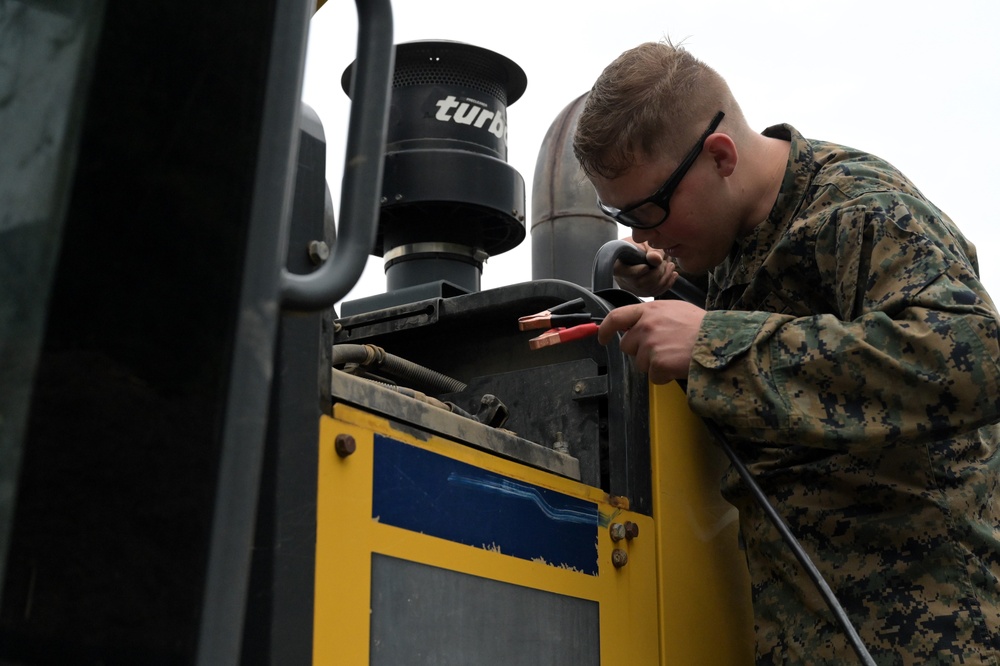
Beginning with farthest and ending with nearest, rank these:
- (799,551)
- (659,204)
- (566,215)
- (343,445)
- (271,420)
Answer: (566,215)
(659,204)
(799,551)
(343,445)
(271,420)

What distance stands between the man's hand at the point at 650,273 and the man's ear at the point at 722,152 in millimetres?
328

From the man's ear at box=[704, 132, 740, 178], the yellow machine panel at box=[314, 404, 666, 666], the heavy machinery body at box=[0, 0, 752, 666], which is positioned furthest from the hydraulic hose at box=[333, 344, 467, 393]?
the man's ear at box=[704, 132, 740, 178]

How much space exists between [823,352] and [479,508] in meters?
0.52

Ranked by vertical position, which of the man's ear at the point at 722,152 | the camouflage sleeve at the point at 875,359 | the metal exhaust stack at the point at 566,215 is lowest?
the camouflage sleeve at the point at 875,359

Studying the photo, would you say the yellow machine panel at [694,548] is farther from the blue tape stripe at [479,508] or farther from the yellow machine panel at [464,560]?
the blue tape stripe at [479,508]

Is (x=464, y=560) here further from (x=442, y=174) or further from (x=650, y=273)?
(x=442, y=174)

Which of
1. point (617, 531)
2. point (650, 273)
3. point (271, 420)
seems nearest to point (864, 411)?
point (617, 531)

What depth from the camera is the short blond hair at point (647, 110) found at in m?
1.88

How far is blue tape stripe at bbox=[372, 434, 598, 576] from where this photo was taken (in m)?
1.43

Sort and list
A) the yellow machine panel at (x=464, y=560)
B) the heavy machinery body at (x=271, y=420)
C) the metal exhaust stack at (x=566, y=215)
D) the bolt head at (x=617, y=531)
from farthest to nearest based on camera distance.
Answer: the metal exhaust stack at (x=566, y=215)
the bolt head at (x=617, y=531)
the yellow machine panel at (x=464, y=560)
the heavy machinery body at (x=271, y=420)

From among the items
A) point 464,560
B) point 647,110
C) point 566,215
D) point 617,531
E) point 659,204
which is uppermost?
point 566,215

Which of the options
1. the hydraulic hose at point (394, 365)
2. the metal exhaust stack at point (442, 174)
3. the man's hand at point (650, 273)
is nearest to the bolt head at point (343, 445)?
the hydraulic hose at point (394, 365)

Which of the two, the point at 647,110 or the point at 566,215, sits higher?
the point at 566,215

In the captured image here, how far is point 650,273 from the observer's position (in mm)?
2236
